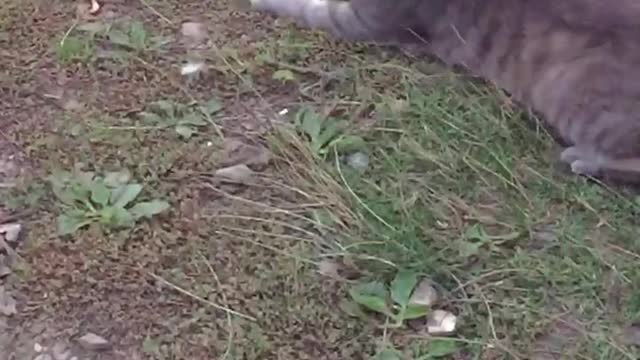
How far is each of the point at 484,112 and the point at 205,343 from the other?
858 mm

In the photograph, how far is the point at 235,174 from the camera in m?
2.52

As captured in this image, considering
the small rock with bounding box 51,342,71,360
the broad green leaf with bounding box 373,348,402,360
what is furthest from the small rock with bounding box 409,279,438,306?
the small rock with bounding box 51,342,71,360

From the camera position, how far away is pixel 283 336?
224cm

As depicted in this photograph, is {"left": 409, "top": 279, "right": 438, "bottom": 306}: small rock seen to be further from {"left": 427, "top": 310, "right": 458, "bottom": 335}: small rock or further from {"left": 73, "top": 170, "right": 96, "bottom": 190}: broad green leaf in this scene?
{"left": 73, "top": 170, "right": 96, "bottom": 190}: broad green leaf

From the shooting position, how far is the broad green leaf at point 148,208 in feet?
7.97

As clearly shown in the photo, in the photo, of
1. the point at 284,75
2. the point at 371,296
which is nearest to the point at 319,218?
the point at 371,296

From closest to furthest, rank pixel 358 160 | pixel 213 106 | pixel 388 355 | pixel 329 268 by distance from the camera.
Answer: pixel 388 355 < pixel 329 268 < pixel 358 160 < pixel 213 106

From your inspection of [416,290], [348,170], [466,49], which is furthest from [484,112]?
[416,290]

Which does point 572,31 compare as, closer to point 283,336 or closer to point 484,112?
point 484,112

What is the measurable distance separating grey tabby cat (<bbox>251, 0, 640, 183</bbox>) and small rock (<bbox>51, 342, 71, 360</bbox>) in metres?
1.05

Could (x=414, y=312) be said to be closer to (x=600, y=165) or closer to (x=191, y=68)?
(x=600, y=165)

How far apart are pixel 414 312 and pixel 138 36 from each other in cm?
100

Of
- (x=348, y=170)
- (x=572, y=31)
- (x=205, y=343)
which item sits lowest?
(x=205, y=343)

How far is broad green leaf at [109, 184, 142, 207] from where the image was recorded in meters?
2.45
